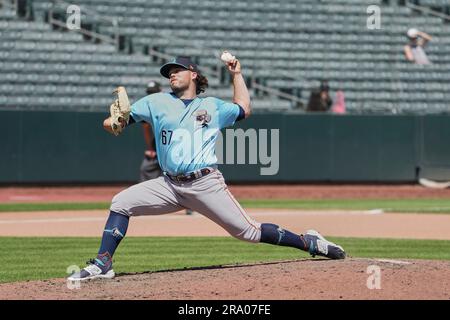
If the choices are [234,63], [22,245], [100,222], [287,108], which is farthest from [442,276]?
[287,108]

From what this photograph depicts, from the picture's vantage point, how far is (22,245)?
40.0 feet

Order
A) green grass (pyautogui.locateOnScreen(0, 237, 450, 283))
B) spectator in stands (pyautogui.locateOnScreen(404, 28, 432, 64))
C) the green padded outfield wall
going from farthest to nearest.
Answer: spectator in stands (pyautogui.locateOnScreen(404, 28, 432, 64)), the green padded outfield wall, green grass (pyautogui.locateOnScreen(0, 237, 450, 283))

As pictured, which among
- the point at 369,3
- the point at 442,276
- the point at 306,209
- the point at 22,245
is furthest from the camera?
the point at 369,3

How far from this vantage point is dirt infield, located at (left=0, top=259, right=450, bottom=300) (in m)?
7.20

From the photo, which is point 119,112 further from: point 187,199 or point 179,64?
point 187,199

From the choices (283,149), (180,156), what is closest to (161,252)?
(180,156)

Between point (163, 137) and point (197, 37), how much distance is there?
60.1 ft

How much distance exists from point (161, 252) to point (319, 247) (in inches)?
118

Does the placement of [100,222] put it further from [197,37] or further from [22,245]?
[197,37]

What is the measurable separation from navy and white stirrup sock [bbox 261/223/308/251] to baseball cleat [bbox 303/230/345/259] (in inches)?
2.5

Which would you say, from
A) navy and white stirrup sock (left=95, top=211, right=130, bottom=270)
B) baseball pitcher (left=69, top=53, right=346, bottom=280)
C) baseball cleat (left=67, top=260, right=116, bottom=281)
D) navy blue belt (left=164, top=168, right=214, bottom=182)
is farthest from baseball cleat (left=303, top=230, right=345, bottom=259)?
baseball cleat (left=67, top=260, right=116, bottom=281)

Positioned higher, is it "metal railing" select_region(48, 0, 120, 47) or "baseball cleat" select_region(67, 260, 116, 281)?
"metal railing" select_region(48, 0, 120, 47)

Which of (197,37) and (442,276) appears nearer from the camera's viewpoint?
(442,276)

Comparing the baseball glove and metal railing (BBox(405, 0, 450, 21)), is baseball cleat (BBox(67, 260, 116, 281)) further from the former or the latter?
metal railing (BBox(405, 0, 450, 21))
